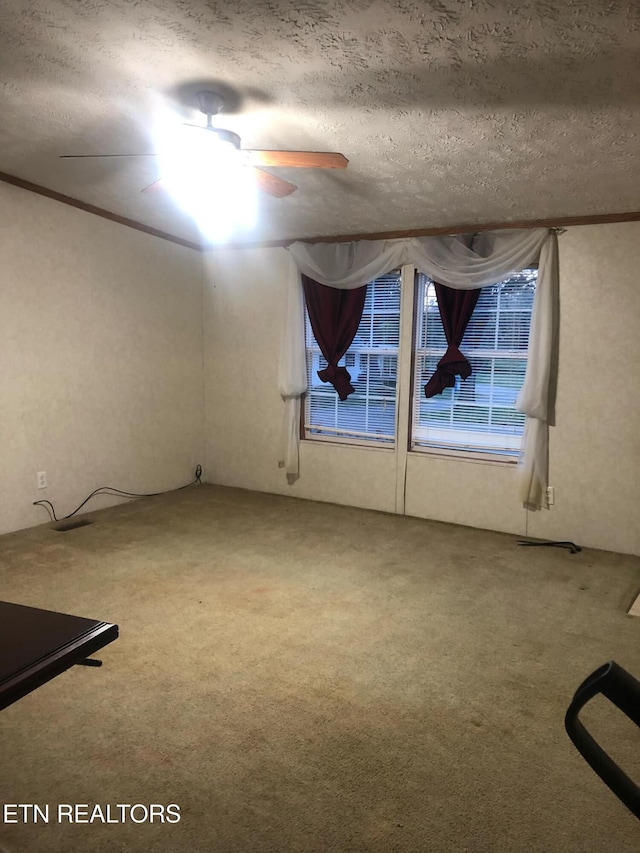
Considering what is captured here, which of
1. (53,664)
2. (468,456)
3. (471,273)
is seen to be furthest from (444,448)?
(53,664)

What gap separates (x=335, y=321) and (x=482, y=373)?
1294 millimetres

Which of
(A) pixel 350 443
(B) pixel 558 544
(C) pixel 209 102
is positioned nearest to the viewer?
(C) pixel 209 102

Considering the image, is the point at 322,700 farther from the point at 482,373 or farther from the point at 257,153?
the point at 482,373

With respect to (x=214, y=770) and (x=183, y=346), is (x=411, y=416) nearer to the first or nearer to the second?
(x=183, y=346)

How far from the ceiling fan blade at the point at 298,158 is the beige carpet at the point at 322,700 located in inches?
83.5

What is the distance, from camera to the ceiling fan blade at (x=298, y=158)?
94.0 inches

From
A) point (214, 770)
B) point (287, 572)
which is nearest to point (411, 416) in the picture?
point (287, 572)

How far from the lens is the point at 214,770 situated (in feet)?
5.72

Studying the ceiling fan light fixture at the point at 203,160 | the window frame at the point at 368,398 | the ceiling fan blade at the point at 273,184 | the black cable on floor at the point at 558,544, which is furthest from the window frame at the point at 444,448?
the ceiling fan light fixture at the point at 203,160

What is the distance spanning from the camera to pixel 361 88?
7.48ft

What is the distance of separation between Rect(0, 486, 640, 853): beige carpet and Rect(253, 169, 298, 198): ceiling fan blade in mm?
2131

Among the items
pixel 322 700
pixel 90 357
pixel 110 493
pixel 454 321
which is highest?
pixel 454 321

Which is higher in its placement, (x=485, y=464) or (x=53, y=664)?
(x=53, y=664)

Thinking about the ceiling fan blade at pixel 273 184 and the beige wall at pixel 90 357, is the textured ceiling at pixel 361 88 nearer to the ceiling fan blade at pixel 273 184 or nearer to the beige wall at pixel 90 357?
the ceiling fan blade at pixel 273 184
